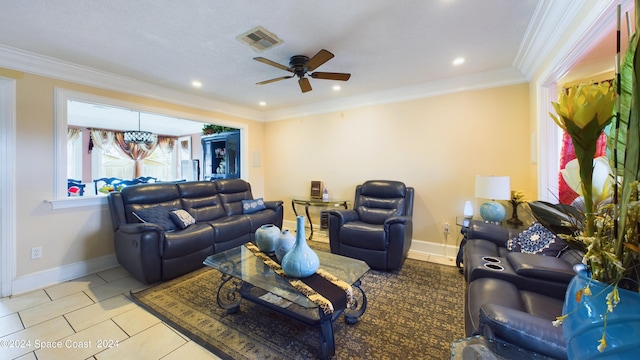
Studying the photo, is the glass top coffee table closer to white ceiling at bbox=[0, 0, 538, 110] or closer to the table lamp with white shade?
the table lamp with white shade

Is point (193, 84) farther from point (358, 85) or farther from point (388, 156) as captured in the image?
point (388, 156)

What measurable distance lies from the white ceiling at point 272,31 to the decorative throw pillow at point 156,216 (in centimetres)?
170

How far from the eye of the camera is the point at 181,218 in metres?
3.10

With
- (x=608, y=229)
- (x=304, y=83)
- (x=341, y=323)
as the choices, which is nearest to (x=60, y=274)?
(x=341, y=323)

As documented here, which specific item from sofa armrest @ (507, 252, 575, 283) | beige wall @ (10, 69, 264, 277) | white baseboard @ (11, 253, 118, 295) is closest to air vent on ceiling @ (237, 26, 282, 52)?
beige wall @ (10, 69, 264, 277)

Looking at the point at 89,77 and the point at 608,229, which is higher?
the point at 89,77

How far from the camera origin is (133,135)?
16.2ft

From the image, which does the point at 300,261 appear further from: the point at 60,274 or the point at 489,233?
the point at 60,274

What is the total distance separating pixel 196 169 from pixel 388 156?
5.84 m

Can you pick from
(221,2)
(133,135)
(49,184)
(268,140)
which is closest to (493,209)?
(221,2)

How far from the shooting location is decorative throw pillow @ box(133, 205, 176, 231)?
291 cm

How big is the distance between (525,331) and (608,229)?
1.84 ft

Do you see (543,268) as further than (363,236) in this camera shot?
No

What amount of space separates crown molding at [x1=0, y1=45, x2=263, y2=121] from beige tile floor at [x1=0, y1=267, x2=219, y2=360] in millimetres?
2325
